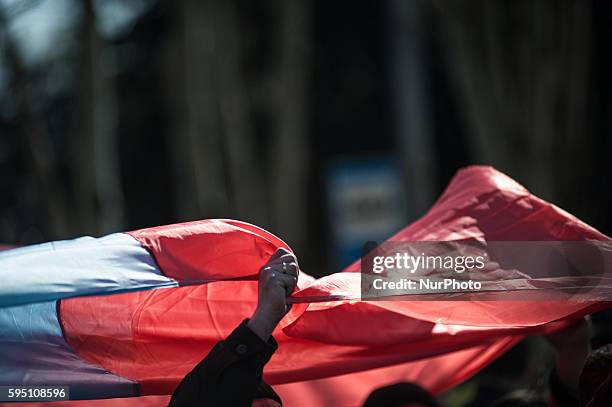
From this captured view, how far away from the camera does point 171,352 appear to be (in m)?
3.05

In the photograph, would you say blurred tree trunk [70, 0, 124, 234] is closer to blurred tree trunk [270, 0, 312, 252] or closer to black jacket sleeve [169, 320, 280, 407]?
blurred tree trunk [270, 0, 312, 252]

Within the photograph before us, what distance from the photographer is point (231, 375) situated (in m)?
2.53

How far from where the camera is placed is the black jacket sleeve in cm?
252

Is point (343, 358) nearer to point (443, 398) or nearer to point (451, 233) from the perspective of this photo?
point (451, 233)

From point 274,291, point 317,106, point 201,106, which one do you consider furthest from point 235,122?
point 274,291

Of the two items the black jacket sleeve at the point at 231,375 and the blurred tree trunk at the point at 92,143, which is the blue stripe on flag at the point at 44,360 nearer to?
the black jacket sleeve at the point at 231,375

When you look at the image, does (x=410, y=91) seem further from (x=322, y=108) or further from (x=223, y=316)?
(x=223, y=316)

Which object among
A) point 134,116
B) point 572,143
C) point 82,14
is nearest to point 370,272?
point 572,143

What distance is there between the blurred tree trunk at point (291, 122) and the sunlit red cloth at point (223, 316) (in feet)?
21.3

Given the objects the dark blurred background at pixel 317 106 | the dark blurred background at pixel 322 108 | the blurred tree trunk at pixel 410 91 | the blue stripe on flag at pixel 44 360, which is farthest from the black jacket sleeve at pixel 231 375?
the blurred tree trunk at pixel 410 91

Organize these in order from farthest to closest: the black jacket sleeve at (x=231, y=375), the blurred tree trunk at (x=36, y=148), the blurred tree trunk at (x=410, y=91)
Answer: the blurred tree trunk at (x=36, y=148) < the blurred tree trunk at (x=410, y=91) < the black jacket sleeve at (x=231, y=375)

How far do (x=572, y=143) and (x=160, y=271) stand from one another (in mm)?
4775

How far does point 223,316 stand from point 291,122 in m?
6.73

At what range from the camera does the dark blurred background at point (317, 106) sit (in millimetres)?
7203
